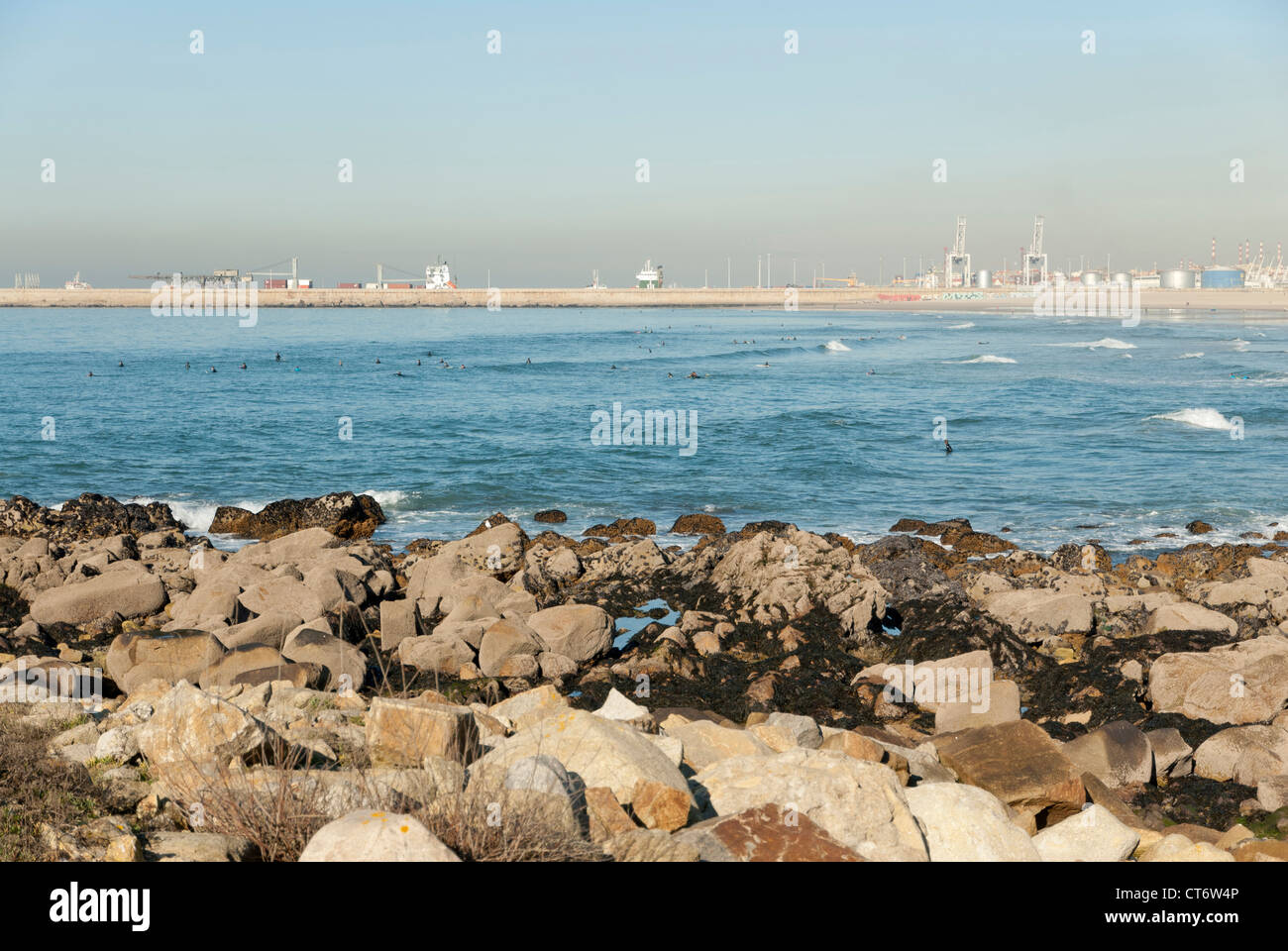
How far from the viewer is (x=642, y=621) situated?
47.0ft

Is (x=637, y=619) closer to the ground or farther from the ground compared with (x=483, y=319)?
closer to the ground

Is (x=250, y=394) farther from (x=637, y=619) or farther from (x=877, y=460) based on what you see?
(x=637, y=619)

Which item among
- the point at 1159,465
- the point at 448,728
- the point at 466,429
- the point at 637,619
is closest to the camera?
the point at 448,728

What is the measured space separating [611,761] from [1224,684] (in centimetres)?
769

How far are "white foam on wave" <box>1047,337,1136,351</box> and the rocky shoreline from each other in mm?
62629

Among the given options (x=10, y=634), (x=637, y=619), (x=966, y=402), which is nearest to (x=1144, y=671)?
(x=637, y=619)

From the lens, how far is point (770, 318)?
143 m

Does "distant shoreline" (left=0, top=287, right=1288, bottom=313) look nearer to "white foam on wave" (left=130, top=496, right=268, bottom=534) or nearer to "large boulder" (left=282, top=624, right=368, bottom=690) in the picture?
"white foam on wave" (left=130, top=496, right=268, bottom=534)

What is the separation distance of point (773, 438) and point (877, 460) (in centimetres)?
552

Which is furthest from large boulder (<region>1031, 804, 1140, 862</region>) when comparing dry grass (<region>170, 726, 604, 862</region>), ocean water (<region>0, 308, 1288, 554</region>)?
ocean water (<region>0, 308, 1288, 554</region>)

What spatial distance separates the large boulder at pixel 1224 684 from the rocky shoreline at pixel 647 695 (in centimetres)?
3

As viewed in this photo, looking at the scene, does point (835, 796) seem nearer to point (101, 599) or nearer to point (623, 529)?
point (101, 599)

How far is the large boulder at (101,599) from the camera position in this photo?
1404cm

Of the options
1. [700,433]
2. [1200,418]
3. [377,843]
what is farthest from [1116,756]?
[1200,418]
